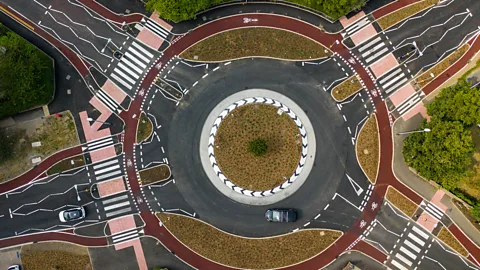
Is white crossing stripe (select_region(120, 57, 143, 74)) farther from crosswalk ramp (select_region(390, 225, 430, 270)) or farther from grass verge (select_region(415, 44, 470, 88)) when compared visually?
crosswalk ramp (select_region(390, 225, 430, 270))

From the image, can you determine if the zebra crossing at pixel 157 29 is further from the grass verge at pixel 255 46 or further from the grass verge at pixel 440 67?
the grass verge at pixel 440 67

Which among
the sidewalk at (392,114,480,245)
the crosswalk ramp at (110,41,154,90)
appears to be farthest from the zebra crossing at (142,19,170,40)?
the sidewalk at (392,114,480,245)

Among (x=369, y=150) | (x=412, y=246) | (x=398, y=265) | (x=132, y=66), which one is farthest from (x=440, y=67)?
(x=132, y=66)

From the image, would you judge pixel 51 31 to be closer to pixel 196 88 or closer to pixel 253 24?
pixel 196 88

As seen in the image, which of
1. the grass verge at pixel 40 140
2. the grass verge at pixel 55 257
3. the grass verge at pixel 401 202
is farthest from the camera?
the grass verge at pixel 40 140

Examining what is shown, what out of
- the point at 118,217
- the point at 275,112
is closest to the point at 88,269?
the point at 118,217

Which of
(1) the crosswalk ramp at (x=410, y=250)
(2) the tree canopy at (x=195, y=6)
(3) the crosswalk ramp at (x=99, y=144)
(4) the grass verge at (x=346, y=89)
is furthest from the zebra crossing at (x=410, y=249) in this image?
(3) the crosswalk ramp at (x=99, y=144)

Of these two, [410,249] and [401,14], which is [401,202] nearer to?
[410,249]
